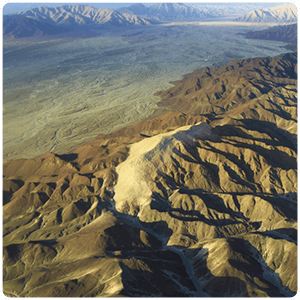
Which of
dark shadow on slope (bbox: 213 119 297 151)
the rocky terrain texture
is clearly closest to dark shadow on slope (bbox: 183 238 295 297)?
the rocky terrain texture

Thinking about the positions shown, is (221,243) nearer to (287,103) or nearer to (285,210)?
(285,210)

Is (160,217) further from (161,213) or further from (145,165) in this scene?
(145,165)

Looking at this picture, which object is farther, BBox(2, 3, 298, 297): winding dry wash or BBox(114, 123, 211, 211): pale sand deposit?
BBox(114, 123, 211, 211): pale sand deposit

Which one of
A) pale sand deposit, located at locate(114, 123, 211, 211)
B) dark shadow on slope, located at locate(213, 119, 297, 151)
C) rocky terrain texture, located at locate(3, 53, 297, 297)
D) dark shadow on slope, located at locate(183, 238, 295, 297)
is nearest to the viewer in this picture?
dark shadow on slope, located at locate(183, 238, 295, 297)

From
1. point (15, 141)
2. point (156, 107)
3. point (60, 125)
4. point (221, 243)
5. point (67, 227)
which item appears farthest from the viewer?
point (156, 107)

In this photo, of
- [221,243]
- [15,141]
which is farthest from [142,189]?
[15,141]

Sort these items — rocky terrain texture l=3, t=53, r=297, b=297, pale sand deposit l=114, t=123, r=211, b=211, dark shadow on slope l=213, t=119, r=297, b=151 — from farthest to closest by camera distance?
dark shadow on slope l=213, t=119, r=297, b=151, pale sand deposit l=114, t=123, r=211, b=211, rocky terrain texture l=3, t=53, r=297, b=297

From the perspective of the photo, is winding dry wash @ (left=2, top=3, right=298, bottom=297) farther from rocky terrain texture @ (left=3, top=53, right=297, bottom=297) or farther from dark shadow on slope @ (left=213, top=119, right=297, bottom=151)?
dark shadow on slope @ (left=213, top=119, right=297, bottom=151)

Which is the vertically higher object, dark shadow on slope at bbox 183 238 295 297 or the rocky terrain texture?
the rocky terrain texture

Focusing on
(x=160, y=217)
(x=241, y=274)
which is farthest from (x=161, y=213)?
(x=241, y=274)
